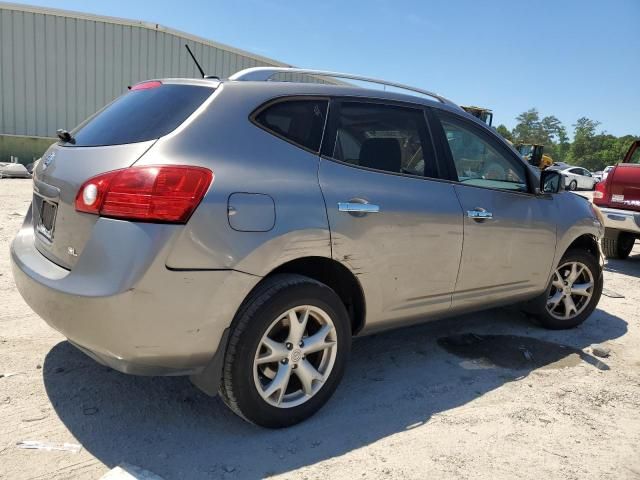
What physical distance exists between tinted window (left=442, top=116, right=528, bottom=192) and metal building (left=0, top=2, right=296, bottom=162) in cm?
1859

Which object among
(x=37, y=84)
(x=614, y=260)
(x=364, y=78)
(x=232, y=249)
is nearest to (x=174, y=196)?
(x=232, y=249)

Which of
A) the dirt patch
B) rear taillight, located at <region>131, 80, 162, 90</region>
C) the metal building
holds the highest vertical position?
the metal building

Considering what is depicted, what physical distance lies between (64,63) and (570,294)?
19.3 meters

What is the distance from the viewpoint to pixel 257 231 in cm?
246

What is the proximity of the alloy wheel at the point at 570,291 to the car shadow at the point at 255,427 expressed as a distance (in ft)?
1.53

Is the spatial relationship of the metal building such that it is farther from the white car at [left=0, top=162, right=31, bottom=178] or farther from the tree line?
the tree line

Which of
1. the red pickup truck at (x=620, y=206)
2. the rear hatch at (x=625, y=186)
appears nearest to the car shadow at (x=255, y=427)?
the red pickup truck at (x=620, y=206)

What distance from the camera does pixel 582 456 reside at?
2727 mm

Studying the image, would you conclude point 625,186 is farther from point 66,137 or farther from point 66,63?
point 66,63

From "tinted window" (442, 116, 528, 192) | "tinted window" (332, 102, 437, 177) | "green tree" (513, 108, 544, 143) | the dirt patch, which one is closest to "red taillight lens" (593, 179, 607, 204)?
the dirt patch

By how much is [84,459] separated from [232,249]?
1.19 m

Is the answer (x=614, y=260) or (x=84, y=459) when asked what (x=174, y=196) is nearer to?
(x=84, y=459)

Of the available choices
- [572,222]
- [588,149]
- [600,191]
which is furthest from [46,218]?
[588,149]

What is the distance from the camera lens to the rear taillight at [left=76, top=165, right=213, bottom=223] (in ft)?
7.42
